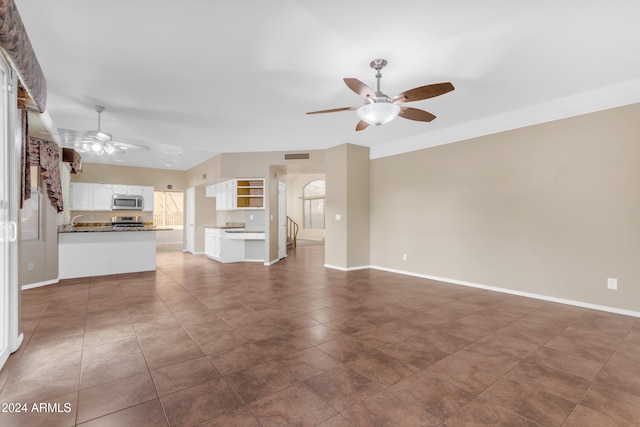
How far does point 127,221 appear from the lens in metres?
8.35

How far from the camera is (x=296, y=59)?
2.88 meters

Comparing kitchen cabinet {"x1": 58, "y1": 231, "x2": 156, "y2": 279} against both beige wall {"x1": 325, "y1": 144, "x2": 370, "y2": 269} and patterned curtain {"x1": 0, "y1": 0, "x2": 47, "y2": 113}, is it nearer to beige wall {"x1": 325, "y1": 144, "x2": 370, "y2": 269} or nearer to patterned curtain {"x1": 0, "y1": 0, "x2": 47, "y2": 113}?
patterned curtain {"x1": 0, "y1": 0, "x2": 47, "y2": 113}

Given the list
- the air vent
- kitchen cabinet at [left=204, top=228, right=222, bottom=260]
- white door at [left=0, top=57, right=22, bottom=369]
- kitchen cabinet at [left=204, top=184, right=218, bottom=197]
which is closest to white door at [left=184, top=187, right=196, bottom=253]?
kitchen cabinet at [left=204, top=184, right=218, bottom=197]

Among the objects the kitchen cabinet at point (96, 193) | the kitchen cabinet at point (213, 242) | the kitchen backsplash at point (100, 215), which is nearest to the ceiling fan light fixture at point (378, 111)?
the kitchen cabinet at point (213, 242)

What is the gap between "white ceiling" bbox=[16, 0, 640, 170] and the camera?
2246 millimetres

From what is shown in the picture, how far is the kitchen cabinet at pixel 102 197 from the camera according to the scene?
8.12 metres

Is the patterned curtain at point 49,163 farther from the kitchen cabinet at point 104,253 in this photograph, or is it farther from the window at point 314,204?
the window at point 314,204

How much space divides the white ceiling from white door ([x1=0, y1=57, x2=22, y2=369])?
2.06 feet

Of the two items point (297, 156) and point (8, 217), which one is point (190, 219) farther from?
point (8, 217)

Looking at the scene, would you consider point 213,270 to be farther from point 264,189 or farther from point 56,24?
point 56,24

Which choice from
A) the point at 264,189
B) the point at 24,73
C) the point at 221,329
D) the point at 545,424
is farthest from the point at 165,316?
the point at 264,189

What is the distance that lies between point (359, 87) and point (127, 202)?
329 inches

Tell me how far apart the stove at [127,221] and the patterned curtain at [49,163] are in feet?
9.36

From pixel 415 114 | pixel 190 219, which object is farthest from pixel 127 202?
pixel 415 114
